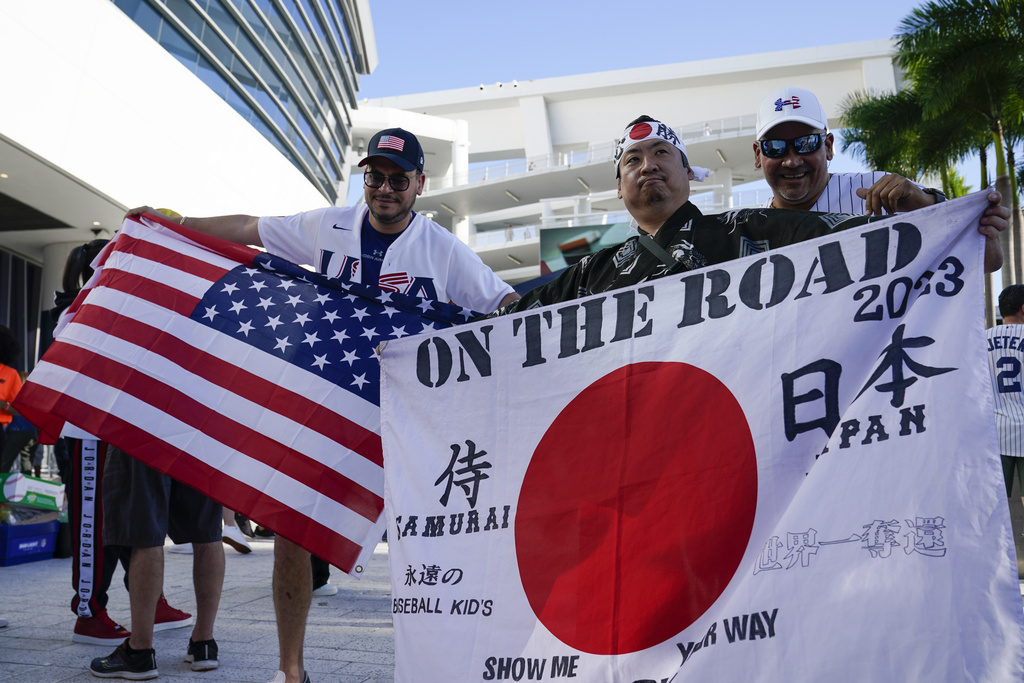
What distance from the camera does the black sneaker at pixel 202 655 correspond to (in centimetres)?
413

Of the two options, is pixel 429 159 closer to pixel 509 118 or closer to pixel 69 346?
pixel 509 118

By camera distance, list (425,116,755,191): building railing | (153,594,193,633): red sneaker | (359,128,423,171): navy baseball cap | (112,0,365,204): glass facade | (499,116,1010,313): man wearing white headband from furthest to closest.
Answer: (425,116,755,191): building railing
(112,0,365,204): glass facade
(153,594,193,633): red sneaker
(359,128,423,171): navy baseball cap
(499,116,1010,313): man wearing white headband

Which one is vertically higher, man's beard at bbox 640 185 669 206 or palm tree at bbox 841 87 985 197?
palm tree at bbox 841 87 985 197

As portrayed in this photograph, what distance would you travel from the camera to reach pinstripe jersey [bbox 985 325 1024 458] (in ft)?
18.9

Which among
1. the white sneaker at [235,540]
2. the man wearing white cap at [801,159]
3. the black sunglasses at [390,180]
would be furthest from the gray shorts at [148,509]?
the white sneaker at [235,540]

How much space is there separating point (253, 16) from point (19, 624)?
2322 cm

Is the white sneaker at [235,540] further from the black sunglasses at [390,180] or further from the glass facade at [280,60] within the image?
the glass facade at [280,60]

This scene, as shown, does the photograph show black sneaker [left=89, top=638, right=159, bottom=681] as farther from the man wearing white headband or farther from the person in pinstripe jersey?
the person in pinstripe jersey

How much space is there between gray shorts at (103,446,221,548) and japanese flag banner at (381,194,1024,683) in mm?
1798

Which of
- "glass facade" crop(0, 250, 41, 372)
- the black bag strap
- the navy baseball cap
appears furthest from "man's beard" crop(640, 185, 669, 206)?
"glass facade" crop(0, 250, 41, 372)

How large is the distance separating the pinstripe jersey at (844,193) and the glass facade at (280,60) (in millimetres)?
18469

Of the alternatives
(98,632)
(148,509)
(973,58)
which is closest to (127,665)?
(148,509)

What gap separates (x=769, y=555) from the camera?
212cm

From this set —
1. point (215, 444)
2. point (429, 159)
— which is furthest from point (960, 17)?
point (429, 159)
